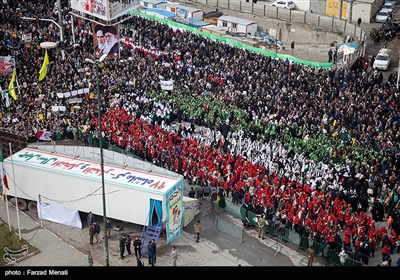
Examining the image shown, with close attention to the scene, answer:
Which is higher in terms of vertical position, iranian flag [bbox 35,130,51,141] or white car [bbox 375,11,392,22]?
white car [bbox 375,11,392,22]

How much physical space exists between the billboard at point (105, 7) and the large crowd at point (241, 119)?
11.2ft

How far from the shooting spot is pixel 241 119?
3634cm

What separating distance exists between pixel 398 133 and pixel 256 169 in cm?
792

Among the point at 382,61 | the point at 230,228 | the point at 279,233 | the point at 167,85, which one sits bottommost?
the point at 230,228

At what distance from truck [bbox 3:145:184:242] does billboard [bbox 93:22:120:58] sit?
14.5 meters

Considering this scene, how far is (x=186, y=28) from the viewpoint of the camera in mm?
51344

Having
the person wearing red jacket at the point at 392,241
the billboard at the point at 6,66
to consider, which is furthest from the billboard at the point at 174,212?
the billboard at the point at 6,66

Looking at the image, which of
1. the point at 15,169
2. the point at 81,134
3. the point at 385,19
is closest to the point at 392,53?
the point at 385,19

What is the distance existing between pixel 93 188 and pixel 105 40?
18.9m

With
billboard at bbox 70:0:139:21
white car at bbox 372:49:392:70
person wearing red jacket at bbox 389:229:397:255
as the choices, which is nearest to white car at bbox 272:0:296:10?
white car at bbox 372:49:392:70

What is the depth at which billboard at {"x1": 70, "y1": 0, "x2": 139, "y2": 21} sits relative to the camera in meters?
43.7

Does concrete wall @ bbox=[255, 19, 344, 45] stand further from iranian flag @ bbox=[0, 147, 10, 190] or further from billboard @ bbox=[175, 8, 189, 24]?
iranian flag @ bbox=[0, 147, 10, 190]

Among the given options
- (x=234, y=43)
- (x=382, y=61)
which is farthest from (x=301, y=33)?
(x=382, y=61)

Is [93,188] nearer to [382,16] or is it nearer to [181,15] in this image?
[181,15]
